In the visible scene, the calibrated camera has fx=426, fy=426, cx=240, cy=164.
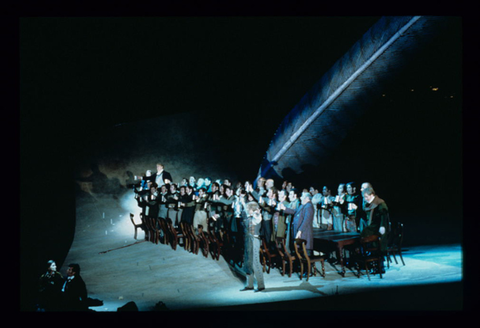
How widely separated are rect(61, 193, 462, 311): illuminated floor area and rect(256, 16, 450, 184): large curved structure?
249cm

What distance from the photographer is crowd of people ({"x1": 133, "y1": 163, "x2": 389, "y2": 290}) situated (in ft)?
18.3

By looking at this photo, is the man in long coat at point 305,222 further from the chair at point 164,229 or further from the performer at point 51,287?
the performer at point 51,287

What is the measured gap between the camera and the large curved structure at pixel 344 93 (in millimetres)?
6531

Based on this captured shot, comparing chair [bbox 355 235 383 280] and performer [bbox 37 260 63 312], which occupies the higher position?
chair [bbox 355 235 383 280]

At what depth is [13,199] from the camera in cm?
556

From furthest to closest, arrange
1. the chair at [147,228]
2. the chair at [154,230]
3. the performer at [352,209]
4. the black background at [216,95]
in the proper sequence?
the chair at [147,228] < the chair at [154,230] < the black background at [216,95] < the performer at [352,209]

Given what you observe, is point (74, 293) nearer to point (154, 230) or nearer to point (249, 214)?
point (249, 214)

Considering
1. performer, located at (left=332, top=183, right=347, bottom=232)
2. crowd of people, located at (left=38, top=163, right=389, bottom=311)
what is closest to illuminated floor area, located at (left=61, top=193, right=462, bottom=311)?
crowd of people, located at (left=38, top=163, right=389, bottom=311)

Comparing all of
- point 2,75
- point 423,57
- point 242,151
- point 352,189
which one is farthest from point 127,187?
point 423,57

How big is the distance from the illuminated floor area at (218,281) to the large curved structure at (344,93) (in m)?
2.49

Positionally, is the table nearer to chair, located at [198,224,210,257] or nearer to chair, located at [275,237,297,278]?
chair, located at [275,237,297,278]

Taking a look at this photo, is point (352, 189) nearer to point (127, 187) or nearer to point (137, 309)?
point (137, 309)

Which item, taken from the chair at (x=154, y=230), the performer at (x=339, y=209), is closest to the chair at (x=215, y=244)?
the chair at (x=154, y=230)

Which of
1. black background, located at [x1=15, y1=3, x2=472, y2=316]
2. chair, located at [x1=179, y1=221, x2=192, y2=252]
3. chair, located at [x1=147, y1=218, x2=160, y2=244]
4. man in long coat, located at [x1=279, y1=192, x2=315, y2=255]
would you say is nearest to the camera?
man in long coat, located at [x1=279, y1=192, x2=315, y2=255]
